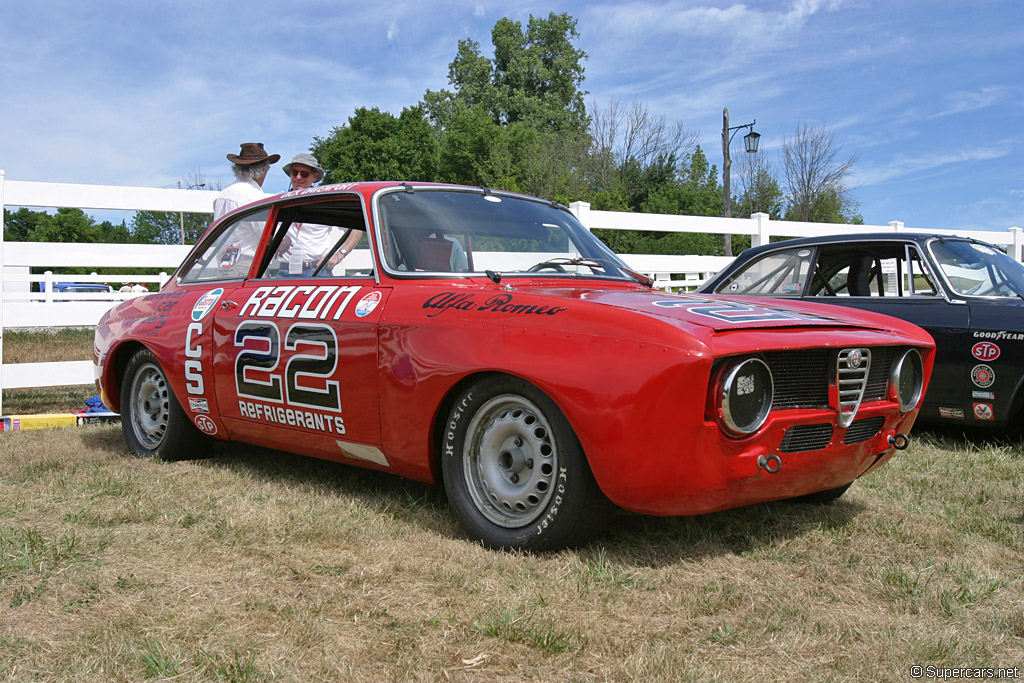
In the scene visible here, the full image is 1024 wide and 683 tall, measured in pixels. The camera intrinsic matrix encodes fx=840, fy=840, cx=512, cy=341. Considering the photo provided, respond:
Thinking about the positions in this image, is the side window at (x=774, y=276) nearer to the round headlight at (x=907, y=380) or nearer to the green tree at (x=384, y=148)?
the round headlight at (x=907, y=380)

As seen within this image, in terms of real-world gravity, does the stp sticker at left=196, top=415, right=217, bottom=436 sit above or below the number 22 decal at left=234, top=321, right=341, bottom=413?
below

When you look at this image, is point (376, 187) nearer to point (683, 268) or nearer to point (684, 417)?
point (684, 417)

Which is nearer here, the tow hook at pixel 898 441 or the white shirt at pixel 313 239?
the tow hook at pixel 898 441

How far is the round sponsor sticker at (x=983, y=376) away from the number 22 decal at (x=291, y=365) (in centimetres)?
378

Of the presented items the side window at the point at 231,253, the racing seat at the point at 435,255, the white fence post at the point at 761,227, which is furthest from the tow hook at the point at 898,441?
the white fence post at the point at 761,227

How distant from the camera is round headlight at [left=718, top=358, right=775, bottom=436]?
271 centimetres

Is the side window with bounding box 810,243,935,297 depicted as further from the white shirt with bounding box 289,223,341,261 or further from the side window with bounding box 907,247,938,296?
the white shirt with bounding box 289,223,341,261

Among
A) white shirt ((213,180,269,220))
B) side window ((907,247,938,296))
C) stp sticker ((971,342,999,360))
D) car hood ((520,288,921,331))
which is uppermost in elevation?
white shirt ((213,180,269,220))

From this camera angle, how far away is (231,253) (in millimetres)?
4836

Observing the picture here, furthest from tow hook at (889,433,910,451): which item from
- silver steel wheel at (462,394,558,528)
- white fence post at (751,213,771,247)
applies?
white fence post at (751,213,771,247)

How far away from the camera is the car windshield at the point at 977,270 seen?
17.4 feet

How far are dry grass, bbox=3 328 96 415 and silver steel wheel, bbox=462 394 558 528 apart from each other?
210 inches

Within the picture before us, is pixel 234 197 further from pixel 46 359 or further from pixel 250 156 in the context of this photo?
pixel 46 359

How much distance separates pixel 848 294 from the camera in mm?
5965
